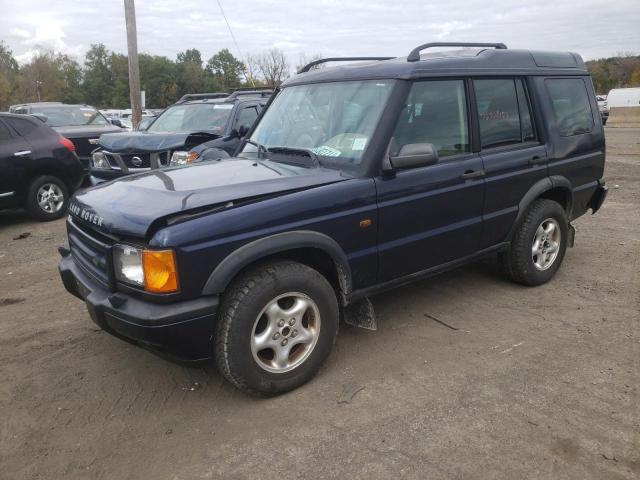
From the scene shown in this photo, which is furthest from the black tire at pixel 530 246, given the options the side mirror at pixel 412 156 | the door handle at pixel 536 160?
the side mirror at pixel 412 156

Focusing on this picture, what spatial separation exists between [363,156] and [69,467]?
2382mm

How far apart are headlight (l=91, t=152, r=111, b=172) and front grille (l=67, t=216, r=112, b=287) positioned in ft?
13.6

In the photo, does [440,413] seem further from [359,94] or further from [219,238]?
[359,94]

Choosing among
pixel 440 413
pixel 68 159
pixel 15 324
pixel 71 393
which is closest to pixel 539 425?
pixel 440 413

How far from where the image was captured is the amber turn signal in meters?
2.75

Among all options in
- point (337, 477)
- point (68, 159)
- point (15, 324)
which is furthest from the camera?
point (68, 159)

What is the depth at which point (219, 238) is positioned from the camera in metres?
2.86

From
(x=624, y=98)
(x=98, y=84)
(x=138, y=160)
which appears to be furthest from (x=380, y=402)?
(x=98, y=84)

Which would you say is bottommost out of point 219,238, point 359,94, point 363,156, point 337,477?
point 337,477

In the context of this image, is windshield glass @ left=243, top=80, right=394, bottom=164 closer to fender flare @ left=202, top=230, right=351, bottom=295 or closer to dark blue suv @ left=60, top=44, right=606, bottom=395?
dark blue suv @ left=60, top=44, right=606, bottom=395

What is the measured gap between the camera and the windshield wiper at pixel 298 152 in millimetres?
3689

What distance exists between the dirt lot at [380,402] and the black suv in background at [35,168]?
11.7 feet

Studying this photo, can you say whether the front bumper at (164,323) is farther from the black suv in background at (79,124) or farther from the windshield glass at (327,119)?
the black suv in background at (79,124)

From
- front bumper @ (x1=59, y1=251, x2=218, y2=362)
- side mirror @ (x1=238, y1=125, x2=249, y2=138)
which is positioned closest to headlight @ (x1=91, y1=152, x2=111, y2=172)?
side mirror @ (x1=238, y1=125, x2=249, y2=138)
